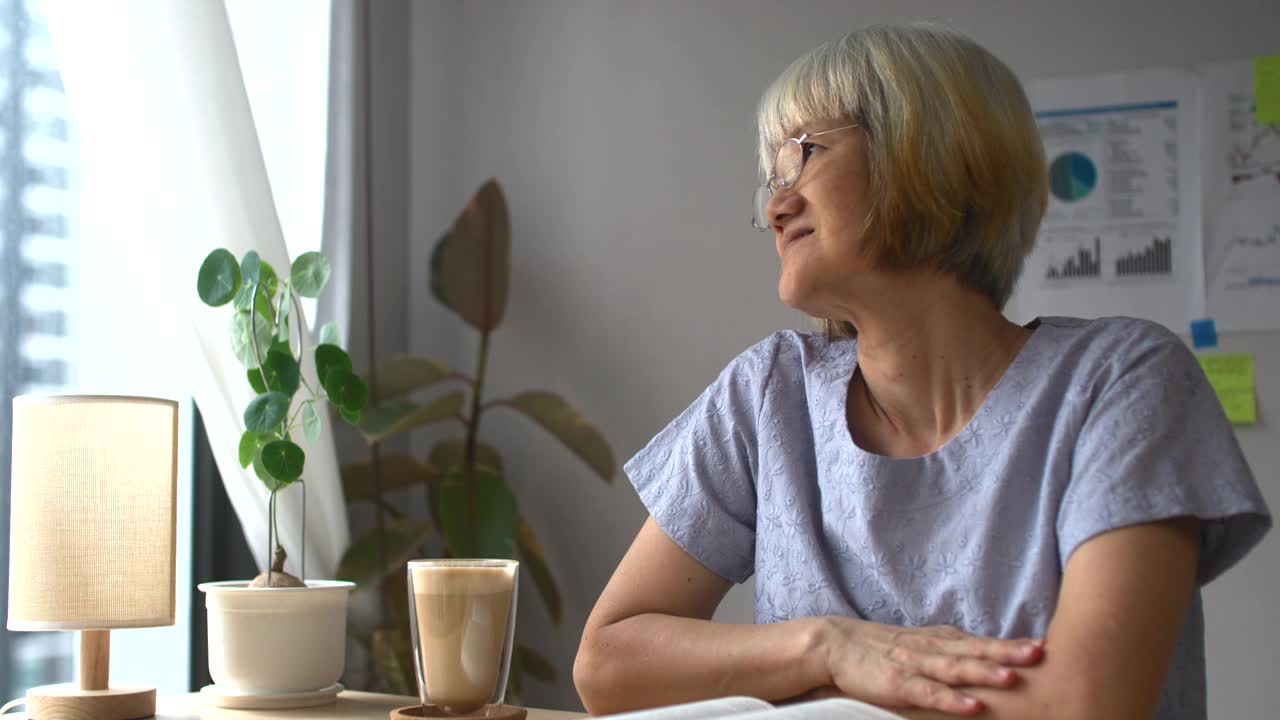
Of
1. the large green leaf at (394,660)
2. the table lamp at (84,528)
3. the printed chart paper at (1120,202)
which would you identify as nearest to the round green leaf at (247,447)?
Answer: the table lamp at (84,528)

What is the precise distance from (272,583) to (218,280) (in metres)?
0.38

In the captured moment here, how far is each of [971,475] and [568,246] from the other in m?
1.80

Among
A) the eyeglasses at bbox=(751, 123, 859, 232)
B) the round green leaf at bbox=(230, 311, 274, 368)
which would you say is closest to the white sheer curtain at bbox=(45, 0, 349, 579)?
the round green leaf at bbox=(230, 311, 274, 368)

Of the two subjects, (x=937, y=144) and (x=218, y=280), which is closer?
(x=937, y=144)

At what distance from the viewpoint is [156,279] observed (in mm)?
1884

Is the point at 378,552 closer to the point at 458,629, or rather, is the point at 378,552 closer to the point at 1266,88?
the point at 458,629

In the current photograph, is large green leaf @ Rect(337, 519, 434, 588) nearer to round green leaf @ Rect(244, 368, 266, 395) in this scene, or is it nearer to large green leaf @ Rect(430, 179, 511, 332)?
large green leaf @ Rect(430, 179, 511, 332)

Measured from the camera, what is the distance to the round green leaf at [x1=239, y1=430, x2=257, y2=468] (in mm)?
1474

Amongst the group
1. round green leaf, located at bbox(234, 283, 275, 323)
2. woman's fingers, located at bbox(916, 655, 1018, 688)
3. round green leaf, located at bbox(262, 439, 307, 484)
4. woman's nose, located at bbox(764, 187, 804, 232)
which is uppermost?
woman's nose, located at bbox(764, 187, 804, 232)

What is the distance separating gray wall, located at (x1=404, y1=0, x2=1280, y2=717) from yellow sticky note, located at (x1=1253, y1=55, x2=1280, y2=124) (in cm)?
33

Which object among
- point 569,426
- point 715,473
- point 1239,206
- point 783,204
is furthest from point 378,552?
point 1239,206

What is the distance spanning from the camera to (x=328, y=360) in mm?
1513

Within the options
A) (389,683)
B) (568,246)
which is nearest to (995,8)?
(568,246)

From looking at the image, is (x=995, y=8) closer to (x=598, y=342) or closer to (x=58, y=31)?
(x=598, y=342)
